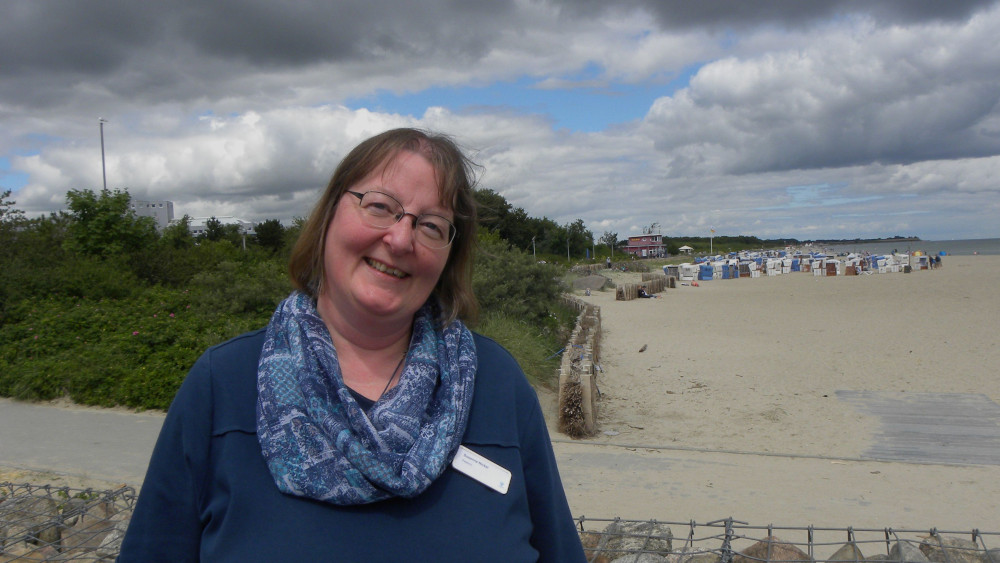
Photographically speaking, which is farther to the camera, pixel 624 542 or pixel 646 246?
pixel 646 246

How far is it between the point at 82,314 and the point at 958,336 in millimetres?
19076

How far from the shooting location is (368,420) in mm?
1513

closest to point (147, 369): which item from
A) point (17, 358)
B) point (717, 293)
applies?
point (17, 358)

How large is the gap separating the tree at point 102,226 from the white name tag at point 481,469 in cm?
1851

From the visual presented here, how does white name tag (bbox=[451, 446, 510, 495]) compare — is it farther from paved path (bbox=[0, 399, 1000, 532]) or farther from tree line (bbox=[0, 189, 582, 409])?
paved path (bbox=[0, 399, 1000, 532])

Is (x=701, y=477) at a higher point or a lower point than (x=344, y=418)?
lower

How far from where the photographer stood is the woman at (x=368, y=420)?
142 centimetres

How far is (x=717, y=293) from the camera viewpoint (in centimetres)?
3616

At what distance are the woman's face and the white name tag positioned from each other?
366mm

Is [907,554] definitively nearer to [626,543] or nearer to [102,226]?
[626,543]

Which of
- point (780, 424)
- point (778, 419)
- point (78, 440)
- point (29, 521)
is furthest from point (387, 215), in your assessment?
point (778, 419)

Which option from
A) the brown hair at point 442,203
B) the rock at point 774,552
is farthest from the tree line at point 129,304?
the brown hair at point 442,203

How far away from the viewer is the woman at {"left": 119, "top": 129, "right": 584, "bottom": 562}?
1416 mm

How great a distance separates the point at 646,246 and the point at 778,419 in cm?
10374
